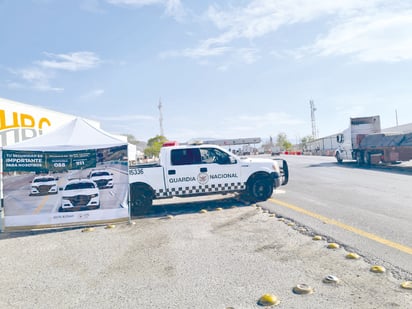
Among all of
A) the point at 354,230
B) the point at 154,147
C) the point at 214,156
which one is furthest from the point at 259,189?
the point at 154,147

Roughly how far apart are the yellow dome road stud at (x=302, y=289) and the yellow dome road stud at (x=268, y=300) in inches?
12.3

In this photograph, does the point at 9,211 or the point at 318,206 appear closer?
the point at 9,211

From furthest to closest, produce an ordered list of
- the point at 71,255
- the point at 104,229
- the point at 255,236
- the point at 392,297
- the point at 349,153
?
the point at 349,153 < the point at 104,229 < the point at 255,236 < the point at 71,255 < the point at 392,297

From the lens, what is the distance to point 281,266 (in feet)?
14.2

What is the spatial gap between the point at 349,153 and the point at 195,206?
18674mm

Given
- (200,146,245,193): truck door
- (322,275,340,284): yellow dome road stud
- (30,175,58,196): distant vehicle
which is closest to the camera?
(322,275,340,284): yellow dome road stud

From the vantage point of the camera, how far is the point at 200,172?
28.7 ft

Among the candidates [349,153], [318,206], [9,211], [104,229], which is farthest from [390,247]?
[349,153]

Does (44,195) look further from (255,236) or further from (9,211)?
(255,236)

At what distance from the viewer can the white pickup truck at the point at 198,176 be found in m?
8.45

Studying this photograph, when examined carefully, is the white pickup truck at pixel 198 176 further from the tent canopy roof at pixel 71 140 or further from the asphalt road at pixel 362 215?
the tent canopy roof at pixel 71 140

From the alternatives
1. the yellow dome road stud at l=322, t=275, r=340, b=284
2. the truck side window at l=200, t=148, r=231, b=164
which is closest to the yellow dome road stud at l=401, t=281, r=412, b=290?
the yellow dome road stud at l=322, t=275, r=340, b=284

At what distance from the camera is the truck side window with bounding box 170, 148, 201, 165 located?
8.65 metres

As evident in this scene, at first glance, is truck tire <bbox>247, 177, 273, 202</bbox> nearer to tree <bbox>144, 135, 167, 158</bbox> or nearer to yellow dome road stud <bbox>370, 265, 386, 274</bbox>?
yellow dome road stud <bbox>370, 265, 386, 274</bbox>
